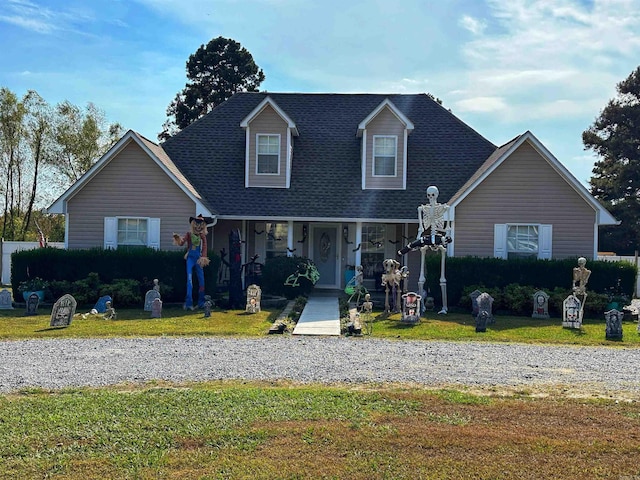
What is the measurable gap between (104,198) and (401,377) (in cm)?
1313

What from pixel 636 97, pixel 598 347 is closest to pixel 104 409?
pixel 598 347

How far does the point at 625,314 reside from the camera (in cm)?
1564

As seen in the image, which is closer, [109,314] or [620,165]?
[109,314]

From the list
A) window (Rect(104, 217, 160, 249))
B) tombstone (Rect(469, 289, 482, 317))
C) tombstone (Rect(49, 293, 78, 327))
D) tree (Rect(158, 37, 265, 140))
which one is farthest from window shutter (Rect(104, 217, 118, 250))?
tree (Rect(158, 37, 265, 140))

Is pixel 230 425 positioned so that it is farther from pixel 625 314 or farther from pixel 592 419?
pixel 625 314

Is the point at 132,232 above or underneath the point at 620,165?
underneath

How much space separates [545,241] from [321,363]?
11.3 meters

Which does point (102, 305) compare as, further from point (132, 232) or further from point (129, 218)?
point (129, 218)

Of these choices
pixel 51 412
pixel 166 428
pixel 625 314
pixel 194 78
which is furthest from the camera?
pixel 194 78

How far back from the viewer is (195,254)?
16.4 metres

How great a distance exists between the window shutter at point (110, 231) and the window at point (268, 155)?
497 centimetres

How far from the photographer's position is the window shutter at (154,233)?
18.3 meters

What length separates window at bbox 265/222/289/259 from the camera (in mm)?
20891

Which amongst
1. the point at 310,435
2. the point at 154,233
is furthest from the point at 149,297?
the point at 310,435
